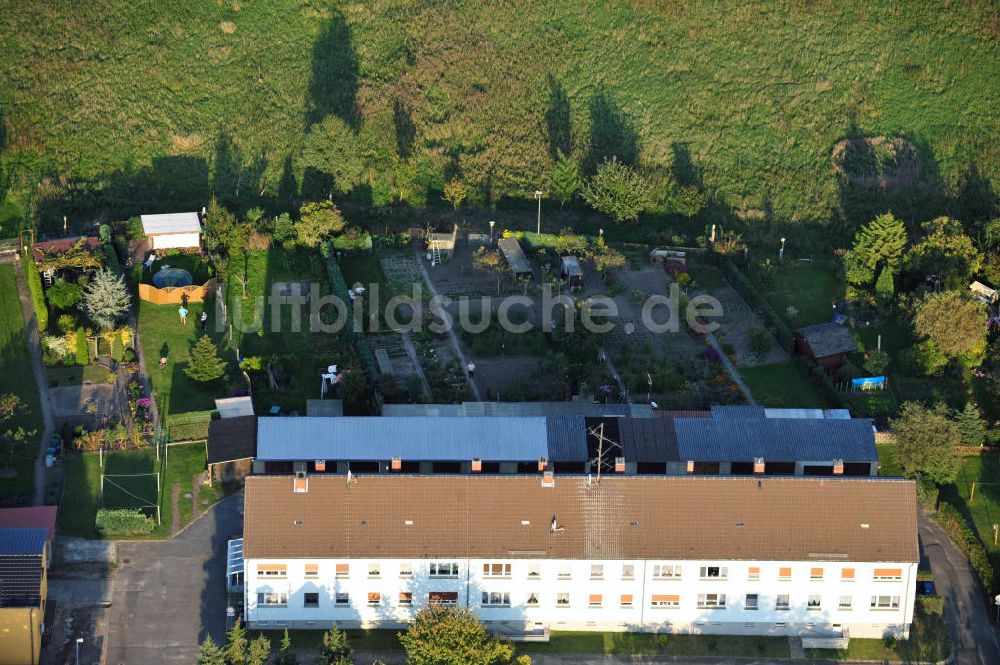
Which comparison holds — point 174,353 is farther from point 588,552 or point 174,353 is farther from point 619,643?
point 619,643

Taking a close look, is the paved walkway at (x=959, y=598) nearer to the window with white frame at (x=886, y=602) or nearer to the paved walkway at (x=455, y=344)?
the window with white frame at (x=886, y=602)

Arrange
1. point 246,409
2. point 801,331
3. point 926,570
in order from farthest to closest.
Answer: 1. point 801,331
2. point 246,409
3. point 926,570

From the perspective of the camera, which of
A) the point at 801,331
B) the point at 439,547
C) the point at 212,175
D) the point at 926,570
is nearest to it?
the point at 439,547

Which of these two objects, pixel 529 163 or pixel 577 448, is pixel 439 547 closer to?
pixel 577 448

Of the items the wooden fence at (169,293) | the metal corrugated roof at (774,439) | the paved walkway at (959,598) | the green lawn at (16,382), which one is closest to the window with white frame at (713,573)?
the metal corrugated roof at (774,439)

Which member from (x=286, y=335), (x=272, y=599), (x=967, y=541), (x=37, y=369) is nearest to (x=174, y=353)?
(x=286, y=335)

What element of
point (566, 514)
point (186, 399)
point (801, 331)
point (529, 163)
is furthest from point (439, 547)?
point (529, 163)
